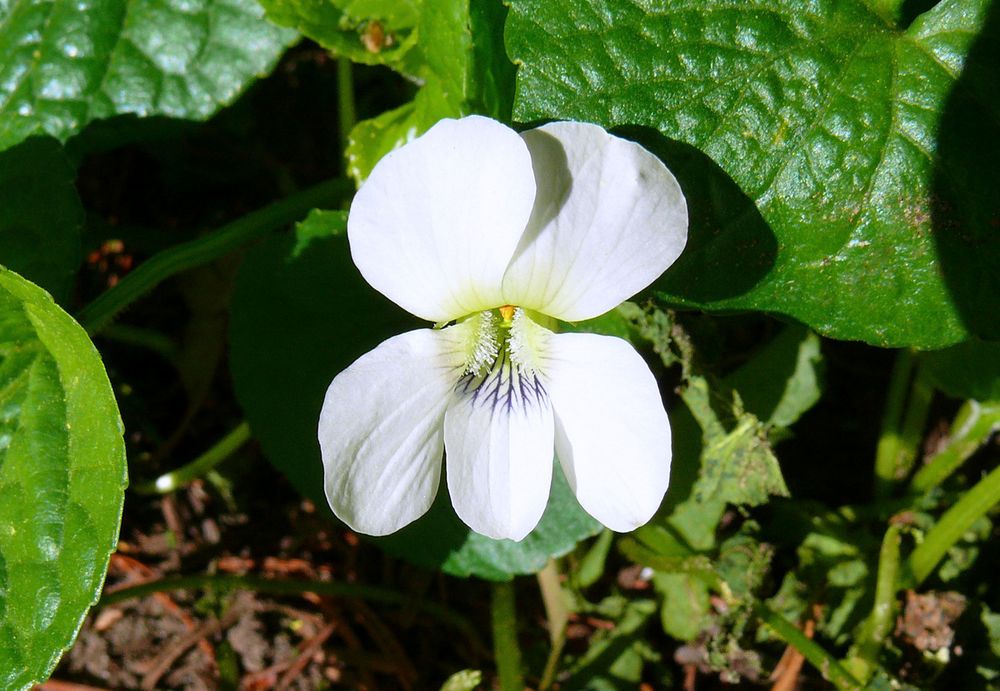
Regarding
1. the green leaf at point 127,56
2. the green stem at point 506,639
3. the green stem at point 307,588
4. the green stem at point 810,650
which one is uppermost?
the green leaf at point 127,56

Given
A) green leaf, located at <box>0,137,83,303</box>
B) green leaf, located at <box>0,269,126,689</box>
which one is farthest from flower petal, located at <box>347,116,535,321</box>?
green leaf, located at <box>0,137,83,303</box>

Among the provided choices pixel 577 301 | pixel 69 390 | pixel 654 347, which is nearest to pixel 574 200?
pixel 577 301

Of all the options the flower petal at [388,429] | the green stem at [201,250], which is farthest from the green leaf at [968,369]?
the green stem at [201,250]

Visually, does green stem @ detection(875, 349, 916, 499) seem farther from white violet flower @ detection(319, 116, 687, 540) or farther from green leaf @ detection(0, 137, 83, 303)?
green leaf @ detection(0, 137, 83, 303)

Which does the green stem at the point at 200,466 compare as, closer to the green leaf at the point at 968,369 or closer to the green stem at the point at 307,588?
the green stem at the point at 307,588

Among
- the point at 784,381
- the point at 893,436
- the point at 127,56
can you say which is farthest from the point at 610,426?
the point at 127,56

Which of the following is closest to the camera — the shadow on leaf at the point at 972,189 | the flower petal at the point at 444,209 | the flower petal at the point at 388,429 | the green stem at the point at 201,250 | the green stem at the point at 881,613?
the flower petal at the point at 444,209
